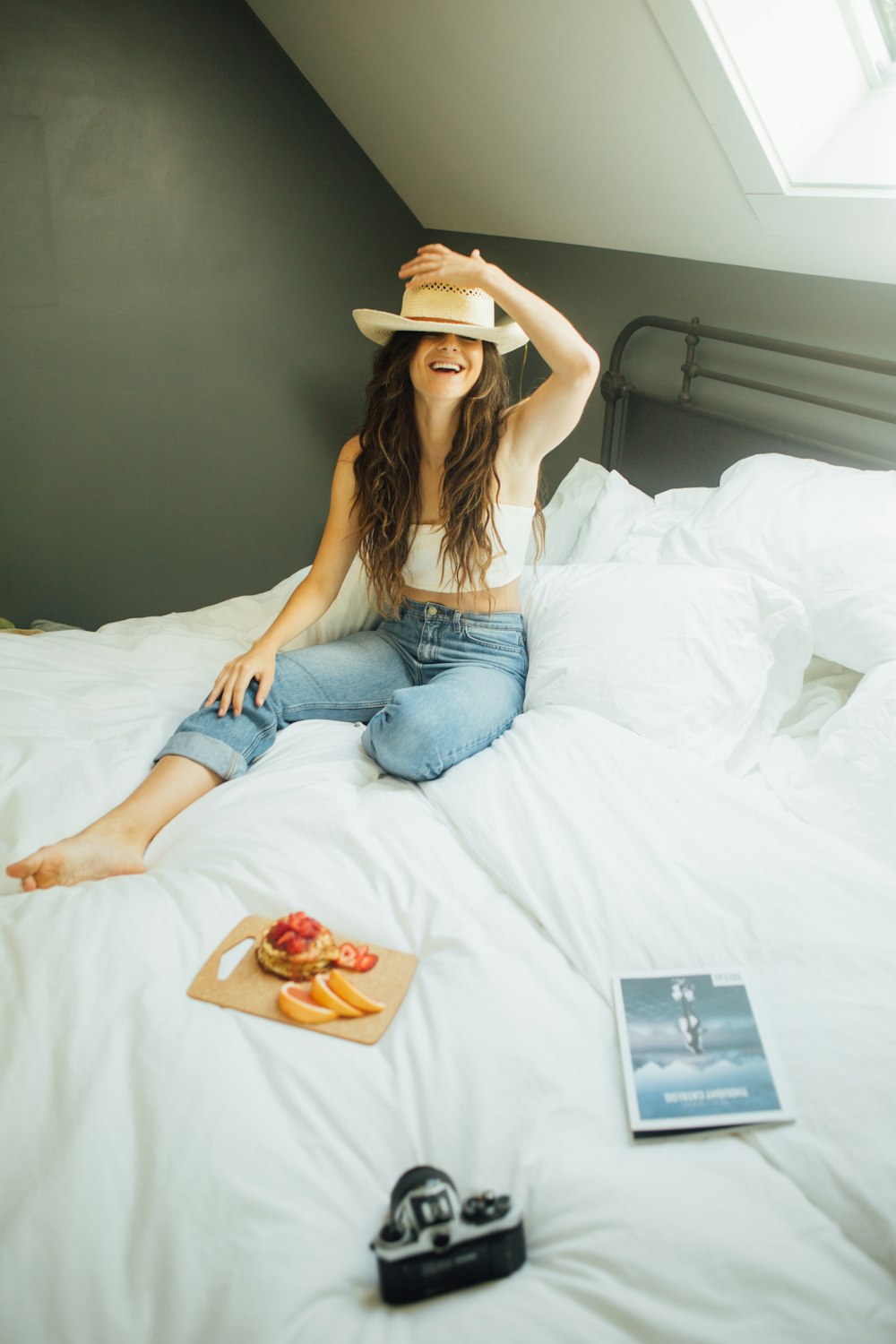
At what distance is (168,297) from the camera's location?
2.44 meters

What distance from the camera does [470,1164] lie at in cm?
83

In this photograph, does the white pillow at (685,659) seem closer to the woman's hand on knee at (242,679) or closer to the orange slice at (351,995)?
the woman's hand on knee at (242,679)

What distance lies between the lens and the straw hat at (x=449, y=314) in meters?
1.57

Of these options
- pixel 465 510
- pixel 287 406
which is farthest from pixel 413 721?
pixel 287 406

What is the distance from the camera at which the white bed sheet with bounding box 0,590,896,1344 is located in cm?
73

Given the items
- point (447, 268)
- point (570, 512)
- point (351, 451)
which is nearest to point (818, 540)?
point (570, 512)

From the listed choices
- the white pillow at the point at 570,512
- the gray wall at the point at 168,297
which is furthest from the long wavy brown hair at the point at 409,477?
the gray wall at the point at 168,297

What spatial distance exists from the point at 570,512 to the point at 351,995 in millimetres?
1442

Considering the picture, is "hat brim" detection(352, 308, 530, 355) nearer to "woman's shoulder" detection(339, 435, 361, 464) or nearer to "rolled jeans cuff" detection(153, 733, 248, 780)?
"woman's shoulder" detection(339, 435, 361, 464)

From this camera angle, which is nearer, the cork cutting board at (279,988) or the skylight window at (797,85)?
the cork cutting board at (279,988)

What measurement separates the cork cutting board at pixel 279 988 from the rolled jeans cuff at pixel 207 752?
410mm

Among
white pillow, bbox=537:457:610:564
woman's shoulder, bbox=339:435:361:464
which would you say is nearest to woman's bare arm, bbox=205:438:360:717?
woman's shoulder, bbox=339:435:361:464

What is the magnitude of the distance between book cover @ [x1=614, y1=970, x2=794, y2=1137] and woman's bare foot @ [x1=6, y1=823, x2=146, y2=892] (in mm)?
685

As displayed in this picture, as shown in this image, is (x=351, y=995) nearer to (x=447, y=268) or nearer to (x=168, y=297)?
(x=447, y=268)
